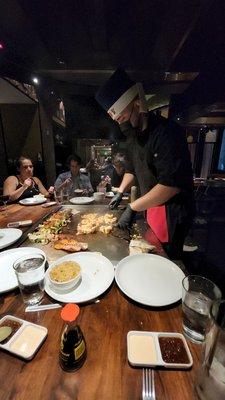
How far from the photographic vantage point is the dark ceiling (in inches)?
82.5

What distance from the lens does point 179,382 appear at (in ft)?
2.18

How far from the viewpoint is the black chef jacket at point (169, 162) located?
1845 mm

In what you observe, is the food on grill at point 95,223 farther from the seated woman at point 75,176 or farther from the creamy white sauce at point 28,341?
the seated woman at point 75,176

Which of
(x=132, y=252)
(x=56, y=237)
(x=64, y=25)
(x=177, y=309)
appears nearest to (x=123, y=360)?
(x=177, y=309)

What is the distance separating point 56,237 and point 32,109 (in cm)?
547

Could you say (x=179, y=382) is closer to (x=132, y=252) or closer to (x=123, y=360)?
(x=123, y=360)

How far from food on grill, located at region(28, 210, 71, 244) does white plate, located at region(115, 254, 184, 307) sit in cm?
77

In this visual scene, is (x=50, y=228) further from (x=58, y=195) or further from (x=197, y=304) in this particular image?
(x=197, y=304)

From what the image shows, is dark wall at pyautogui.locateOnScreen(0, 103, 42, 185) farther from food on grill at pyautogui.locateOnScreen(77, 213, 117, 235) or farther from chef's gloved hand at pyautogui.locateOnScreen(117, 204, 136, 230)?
chef's gloved hand at pyautogui.locateOnScreen(117, 204, 136, 230)

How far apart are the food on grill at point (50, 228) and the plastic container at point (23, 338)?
2.66 feet

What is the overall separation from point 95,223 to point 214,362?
4.83 ft

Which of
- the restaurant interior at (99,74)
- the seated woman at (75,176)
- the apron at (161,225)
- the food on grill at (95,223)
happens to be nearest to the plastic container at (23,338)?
the restaurant interior at (99,74)

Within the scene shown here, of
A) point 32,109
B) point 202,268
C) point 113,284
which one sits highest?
point 32,109

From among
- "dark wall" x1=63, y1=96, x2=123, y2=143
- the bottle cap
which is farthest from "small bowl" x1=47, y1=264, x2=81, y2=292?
"dark wall" x1=63, y1=96, x2=123, y2=143
